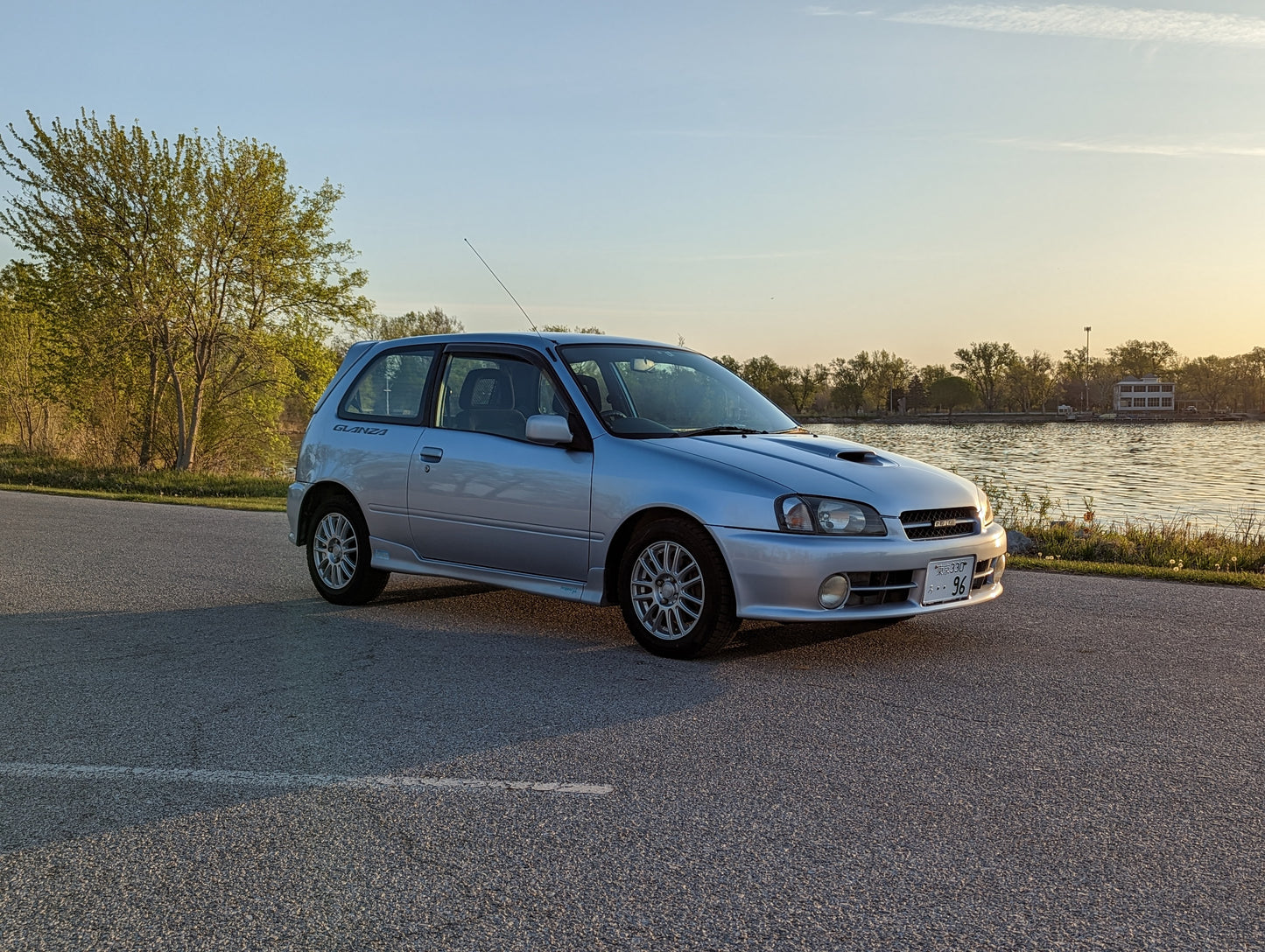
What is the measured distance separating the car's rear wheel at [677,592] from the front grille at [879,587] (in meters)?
0.64

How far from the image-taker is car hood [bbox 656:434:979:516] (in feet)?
19.2

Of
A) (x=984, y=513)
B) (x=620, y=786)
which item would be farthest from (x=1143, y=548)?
(x=620, y=786)

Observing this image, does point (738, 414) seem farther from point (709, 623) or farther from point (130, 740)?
point (130, 740)

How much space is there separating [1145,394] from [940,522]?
174 metres

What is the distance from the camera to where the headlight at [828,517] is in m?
5.72

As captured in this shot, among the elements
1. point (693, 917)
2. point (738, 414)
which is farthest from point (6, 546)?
point (693, 917)

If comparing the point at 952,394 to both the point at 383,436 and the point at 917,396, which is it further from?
the point at 383,436

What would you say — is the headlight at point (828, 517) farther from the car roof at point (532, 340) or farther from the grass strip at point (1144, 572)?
the grass strip at point (1144, 572)

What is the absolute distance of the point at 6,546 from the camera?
36.7 ft

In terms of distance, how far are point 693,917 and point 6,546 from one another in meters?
10.6

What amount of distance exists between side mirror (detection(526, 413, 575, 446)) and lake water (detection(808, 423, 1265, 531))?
17.0 feet

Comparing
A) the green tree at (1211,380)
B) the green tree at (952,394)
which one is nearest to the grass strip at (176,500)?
the green tree at (952,394)

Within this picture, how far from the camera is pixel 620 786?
4.00 metres

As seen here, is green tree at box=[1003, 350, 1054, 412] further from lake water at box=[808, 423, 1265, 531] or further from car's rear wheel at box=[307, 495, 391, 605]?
car's rear wheel at box=[307, 495, 391, 605]
